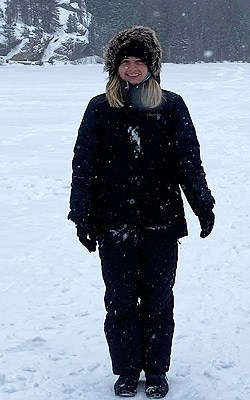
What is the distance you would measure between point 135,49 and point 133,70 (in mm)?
103

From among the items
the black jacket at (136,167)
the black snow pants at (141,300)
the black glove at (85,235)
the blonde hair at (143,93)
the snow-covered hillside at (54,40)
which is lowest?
the snow-covered hillside at (54,40)

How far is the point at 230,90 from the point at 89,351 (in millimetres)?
23170

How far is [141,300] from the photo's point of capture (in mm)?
3533

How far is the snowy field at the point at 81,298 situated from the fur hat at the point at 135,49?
168 centimetres

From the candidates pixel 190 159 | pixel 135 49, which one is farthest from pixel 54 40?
pixel 190 159

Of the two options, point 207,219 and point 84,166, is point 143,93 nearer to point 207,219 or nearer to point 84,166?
point 84,166

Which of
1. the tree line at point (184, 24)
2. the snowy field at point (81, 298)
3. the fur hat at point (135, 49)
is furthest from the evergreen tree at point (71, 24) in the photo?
the fur hat at point (135, 49)

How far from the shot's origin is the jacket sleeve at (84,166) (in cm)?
332

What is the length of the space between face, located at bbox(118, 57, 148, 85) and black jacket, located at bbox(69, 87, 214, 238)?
3.5 inches

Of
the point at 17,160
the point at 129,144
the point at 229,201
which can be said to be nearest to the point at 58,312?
the point at 129,144

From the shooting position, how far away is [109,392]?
12.0ft

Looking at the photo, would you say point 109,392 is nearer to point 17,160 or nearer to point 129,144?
point 129,144

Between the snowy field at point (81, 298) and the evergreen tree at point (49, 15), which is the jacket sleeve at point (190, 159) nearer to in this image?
the snowy field at point (81, 298)

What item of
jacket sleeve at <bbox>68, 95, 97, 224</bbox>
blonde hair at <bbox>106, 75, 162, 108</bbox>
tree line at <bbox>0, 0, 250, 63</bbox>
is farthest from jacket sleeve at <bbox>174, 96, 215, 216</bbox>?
tree line at <bbox>0, 0, 250, 63</bbox>
